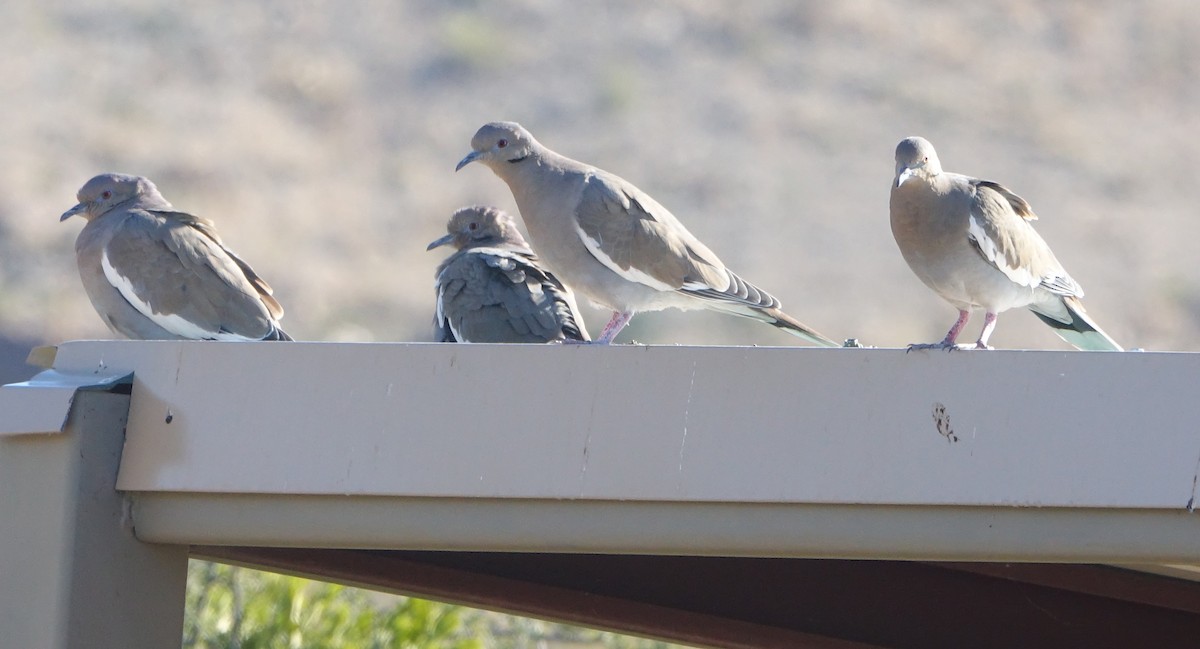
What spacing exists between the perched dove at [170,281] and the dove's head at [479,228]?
89 centimetres

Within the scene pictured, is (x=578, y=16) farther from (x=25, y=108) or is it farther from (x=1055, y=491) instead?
(x=1055, y=491)

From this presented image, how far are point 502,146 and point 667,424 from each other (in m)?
2.66

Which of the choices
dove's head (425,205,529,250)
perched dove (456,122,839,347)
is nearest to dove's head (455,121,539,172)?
perched dove (456,122,839,347)

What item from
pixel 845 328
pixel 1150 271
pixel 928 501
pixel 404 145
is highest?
pixel 404 145

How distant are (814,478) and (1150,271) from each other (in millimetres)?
24991

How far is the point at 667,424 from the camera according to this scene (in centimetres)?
237

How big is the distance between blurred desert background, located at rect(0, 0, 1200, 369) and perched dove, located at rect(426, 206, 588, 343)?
1549 cm

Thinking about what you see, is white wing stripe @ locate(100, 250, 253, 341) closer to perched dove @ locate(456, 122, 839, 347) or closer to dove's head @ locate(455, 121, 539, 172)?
dove's head @ locate(455, 121, 539, 172)

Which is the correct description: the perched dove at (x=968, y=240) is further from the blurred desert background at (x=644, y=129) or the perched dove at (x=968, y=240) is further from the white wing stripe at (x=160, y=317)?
the blurred desert background at (x=644, y=129)

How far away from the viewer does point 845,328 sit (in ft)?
74.8

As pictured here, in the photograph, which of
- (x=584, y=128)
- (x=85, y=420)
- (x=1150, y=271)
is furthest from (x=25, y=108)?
(x=85, y=420)

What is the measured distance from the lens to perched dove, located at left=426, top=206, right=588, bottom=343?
198 inches

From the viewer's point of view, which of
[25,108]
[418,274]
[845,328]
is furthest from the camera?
[25,108]

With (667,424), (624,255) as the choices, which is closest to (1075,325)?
(624,255)
